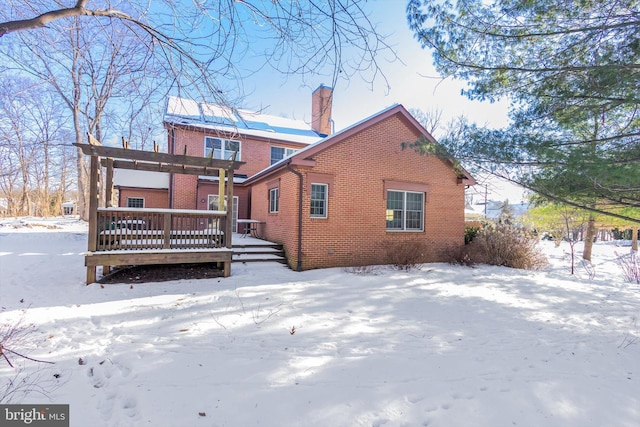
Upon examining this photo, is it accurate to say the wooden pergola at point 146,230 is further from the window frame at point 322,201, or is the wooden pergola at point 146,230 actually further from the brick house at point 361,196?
the window frame at point 322,201

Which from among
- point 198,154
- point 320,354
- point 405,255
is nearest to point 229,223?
point 320,354

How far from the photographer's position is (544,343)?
14.7 feet

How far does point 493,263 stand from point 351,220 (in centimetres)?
623

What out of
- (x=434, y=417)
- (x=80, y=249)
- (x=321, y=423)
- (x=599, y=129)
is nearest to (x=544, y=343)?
(x=434, y=417)

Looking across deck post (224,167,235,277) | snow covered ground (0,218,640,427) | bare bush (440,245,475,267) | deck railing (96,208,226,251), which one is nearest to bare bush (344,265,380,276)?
snow covered ground (0,218,640,427)

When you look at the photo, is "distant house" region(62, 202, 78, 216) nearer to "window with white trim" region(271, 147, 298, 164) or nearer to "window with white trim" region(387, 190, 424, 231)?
"window with white trim" region(271, 147, 298, 164)

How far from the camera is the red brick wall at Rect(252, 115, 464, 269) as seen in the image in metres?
9.72

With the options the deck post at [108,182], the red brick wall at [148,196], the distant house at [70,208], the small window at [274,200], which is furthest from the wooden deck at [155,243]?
the distant house at [70,208]

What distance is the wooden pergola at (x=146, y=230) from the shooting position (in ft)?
23.3

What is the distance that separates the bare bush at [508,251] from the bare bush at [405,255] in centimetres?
270

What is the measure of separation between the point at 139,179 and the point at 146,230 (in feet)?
35.3

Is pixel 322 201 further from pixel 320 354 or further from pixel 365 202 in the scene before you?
pixel 320 354

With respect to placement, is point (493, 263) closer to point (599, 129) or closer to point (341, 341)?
point (599, 129)

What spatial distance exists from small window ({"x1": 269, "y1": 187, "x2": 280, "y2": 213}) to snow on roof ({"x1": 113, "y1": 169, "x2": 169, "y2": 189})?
8.37m
